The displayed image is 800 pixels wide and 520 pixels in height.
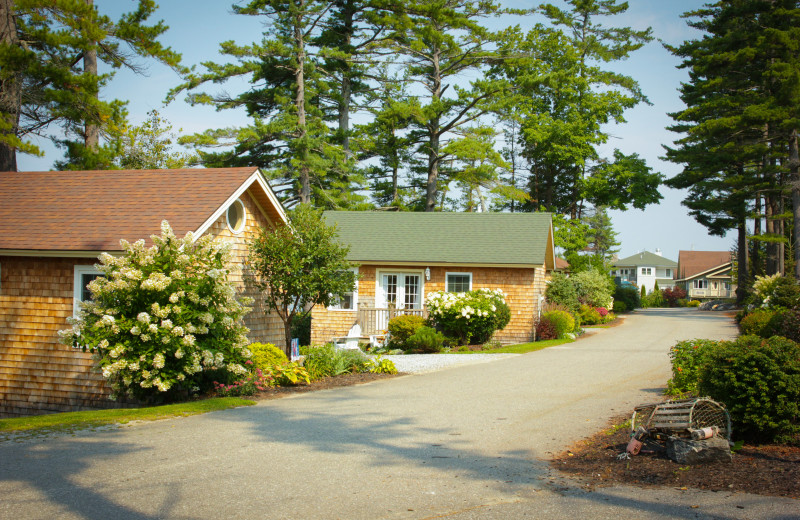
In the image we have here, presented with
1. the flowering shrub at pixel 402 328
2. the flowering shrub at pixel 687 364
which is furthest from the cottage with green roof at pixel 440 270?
the flowering shrub at pixel 687 364

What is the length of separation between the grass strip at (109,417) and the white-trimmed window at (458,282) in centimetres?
1447

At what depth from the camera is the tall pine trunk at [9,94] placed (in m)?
21.7

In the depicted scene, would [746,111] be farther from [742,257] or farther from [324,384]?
[324,384]

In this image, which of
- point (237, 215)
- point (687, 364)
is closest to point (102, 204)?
point (237, 215)

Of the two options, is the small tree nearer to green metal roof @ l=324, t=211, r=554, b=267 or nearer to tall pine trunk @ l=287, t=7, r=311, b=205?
green metal roof @ l=324, t=211, r=554, b=267

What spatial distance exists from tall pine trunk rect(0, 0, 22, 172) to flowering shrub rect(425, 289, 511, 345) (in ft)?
50.9

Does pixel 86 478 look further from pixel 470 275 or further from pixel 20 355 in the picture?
pixel 470 275

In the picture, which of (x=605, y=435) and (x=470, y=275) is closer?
(x=605, y=435)

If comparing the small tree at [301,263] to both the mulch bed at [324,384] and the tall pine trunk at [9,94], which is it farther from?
the tall pine trunk at [9,94]

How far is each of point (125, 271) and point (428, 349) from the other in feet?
37.6

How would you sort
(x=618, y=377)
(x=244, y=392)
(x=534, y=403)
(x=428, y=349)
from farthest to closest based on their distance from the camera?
1. (x=428, y=349)
2. (x=618, y=377)
3. (x=244, y=392)
4. (x=534, y=403)

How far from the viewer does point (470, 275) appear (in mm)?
24875

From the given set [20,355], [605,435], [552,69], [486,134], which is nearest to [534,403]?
[605,435]

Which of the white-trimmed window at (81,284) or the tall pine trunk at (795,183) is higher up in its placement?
the tall pine trunk at (795,183)
